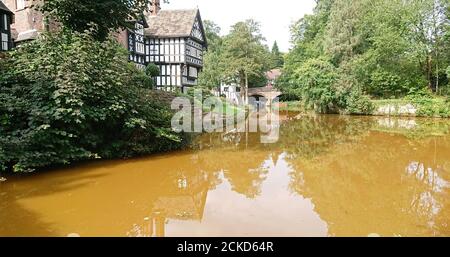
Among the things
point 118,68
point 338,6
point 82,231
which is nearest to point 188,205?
point 82,231

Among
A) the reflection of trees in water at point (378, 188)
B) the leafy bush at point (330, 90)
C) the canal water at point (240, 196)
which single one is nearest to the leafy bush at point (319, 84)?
the leafy bush at point (330, 90)

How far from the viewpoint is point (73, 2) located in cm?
1083

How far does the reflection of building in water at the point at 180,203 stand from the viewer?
536 cm

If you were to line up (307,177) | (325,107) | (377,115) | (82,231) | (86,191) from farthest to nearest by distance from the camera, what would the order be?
(325,107) < (377,115) < (307,177) < (86,191) < (82,231)

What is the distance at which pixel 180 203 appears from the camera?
6.41 meters

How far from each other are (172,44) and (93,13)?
23455 mm

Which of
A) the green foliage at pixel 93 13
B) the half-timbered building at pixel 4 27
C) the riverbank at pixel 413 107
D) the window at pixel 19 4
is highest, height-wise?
the window at pixel 19 4

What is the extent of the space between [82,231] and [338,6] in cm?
3190

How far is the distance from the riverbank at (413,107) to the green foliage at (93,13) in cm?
2436

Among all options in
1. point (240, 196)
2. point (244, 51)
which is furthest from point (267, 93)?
point (240, 196)

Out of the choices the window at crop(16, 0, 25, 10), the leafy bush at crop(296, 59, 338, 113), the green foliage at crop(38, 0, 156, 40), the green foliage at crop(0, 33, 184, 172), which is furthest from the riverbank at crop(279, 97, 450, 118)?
the window at crop(16, 0, 25, 10)

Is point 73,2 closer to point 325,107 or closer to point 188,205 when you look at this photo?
point 188,205

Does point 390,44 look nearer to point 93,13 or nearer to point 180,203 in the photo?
point 93,13

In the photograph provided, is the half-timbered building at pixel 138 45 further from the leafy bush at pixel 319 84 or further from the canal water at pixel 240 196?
the canal water at pixel 240 196
